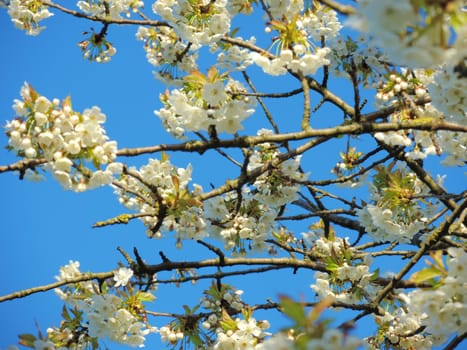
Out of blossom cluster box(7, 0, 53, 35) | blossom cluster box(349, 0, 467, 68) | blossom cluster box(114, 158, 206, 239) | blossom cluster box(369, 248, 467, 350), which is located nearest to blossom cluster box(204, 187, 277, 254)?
blossom cluster box(114, 158, 206, 239)

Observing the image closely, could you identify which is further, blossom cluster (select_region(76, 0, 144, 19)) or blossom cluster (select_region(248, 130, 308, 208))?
blossom cluster (select_region(76, 0, 144, 19))

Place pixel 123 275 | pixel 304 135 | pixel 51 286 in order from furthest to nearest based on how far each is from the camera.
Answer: pixel 123 275, pixel 51 286, pixel 304 135

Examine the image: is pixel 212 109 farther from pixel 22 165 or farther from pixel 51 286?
pixel 51 286

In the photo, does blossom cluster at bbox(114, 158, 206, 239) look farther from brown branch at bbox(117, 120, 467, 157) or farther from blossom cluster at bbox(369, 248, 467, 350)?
blossom cluster at bbox(369, 248, 467, 350)

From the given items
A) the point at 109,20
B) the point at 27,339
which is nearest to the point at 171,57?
the point at 109,20

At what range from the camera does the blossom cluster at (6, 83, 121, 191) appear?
2750mm

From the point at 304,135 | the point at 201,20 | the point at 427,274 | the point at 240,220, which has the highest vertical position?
the point at 201,20

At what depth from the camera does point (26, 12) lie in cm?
580

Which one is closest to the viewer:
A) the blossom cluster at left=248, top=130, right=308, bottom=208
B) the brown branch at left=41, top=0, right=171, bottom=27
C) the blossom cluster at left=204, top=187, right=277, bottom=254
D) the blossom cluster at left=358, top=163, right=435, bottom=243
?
the blossom cluster at left=358, top=163, right=435, bottom=243

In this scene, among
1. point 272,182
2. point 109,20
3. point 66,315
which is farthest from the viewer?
point 109,20

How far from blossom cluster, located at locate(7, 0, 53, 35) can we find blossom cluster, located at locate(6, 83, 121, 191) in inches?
136

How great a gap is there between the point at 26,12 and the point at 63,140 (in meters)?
3.74

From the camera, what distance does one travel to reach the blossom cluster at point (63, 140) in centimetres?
275

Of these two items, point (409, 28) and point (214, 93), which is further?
point (214, 93)
